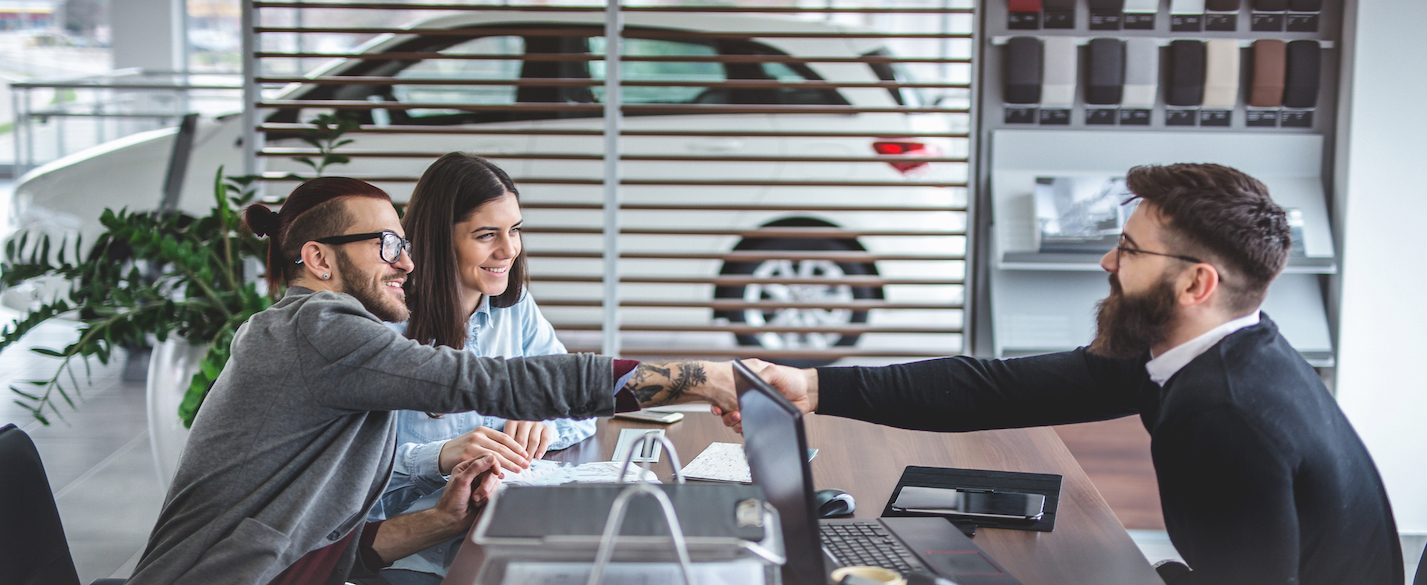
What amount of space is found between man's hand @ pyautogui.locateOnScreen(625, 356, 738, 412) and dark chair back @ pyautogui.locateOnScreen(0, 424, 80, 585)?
0.83 meters

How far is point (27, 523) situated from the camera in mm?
1426

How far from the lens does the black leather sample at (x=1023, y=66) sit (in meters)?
3.07

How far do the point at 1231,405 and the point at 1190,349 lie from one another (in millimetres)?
159

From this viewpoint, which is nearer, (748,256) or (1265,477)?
(1265,477)

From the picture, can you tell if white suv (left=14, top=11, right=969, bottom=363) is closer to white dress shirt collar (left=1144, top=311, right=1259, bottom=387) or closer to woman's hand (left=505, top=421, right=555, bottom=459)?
woman's hand (left=505, top=421, right=555, bottom=459)

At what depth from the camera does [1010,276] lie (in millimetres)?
3197

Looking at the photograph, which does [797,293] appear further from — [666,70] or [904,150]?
[666,70]

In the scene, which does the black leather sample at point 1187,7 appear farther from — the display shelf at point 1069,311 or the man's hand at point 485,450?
the man's hand at point 485,450

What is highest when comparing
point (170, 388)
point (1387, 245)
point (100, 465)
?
point (1387, 245)

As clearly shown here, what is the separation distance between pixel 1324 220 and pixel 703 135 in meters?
1.87

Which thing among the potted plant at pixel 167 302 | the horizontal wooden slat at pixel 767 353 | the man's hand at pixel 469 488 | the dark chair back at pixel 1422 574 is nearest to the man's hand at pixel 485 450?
the man's hand at pixel 469 488

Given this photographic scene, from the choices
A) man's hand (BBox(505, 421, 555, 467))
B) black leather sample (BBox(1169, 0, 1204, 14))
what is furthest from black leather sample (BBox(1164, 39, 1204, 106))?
man's hand (BBox(505, 421, 555, 467))

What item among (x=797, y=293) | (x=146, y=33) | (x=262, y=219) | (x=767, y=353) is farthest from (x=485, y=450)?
(x=146, y=33)

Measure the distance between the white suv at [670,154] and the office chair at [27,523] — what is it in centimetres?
194
